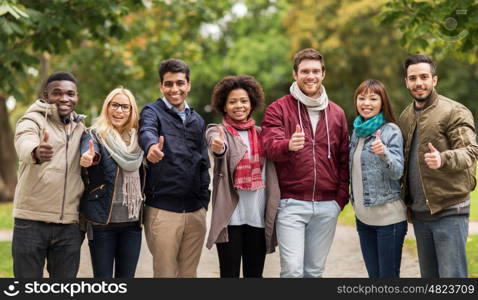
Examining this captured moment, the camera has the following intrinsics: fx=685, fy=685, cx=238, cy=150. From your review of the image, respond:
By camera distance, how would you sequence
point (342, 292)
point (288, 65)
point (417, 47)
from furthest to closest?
1. point (288, 65)
2. point (417, 47)
3. point (342, 292)

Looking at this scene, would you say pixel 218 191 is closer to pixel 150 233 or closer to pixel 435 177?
pixel 150 233

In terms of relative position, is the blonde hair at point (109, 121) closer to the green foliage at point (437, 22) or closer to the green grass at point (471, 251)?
the green foliage at point (437, 22)

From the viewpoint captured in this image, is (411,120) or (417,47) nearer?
(411,120)

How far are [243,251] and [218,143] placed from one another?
92 cm

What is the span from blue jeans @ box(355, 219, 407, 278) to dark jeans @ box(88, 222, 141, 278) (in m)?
1.84

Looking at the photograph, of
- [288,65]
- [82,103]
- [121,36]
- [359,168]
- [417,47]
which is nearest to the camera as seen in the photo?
[359,168]

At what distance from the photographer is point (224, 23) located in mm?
42219

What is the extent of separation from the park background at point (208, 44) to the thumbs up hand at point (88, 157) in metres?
2.57

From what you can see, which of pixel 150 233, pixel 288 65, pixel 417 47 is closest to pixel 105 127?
pixel 150 233

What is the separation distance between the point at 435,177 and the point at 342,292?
1123mm

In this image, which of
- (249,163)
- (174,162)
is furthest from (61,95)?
(249,163)

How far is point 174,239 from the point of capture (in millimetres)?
5441

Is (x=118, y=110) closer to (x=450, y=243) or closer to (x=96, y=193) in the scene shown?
(x=96, y=193)

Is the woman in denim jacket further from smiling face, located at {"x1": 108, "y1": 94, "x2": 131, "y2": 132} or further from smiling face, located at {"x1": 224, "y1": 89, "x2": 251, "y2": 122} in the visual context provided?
smiling face, located at {"x1": 108, "y1": 94, "x2": 131, "y2": 132}
